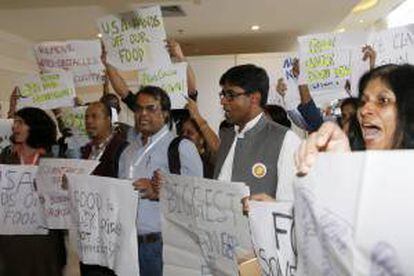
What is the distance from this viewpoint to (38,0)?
206 inches

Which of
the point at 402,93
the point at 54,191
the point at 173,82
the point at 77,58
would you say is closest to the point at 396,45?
the point at 173,82

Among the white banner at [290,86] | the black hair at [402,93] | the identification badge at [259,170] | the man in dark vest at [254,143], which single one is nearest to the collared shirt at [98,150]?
the man in dark vest at [254,143]

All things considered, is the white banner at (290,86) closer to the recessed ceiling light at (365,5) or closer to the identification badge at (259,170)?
the identification badge at (259,170)

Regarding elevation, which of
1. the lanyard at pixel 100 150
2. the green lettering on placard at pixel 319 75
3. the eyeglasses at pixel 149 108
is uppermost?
the green lettering on placard at pixel 319 75

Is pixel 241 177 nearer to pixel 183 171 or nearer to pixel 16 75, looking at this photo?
pixel 183 171

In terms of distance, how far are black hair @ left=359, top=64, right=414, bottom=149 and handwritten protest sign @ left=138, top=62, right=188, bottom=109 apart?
5.29 feet

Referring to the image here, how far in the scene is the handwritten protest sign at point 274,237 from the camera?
1.33 metres

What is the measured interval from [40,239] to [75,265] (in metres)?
0.90

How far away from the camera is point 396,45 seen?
8.63ft

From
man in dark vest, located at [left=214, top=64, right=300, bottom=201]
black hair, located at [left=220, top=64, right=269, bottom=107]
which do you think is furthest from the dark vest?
black hair, located at [left=220, top=64, right=269, bottom=107]

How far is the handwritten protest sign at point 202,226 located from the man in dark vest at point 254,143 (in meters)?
0.11

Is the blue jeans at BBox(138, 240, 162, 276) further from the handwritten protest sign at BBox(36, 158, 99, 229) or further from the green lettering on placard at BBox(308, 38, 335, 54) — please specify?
the green lettering on placard at BBox(308, 38, 335, 54)

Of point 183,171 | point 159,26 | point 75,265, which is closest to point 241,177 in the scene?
point 183,171

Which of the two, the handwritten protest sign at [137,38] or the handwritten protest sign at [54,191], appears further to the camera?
the handwritten protest sign at [137,38]
